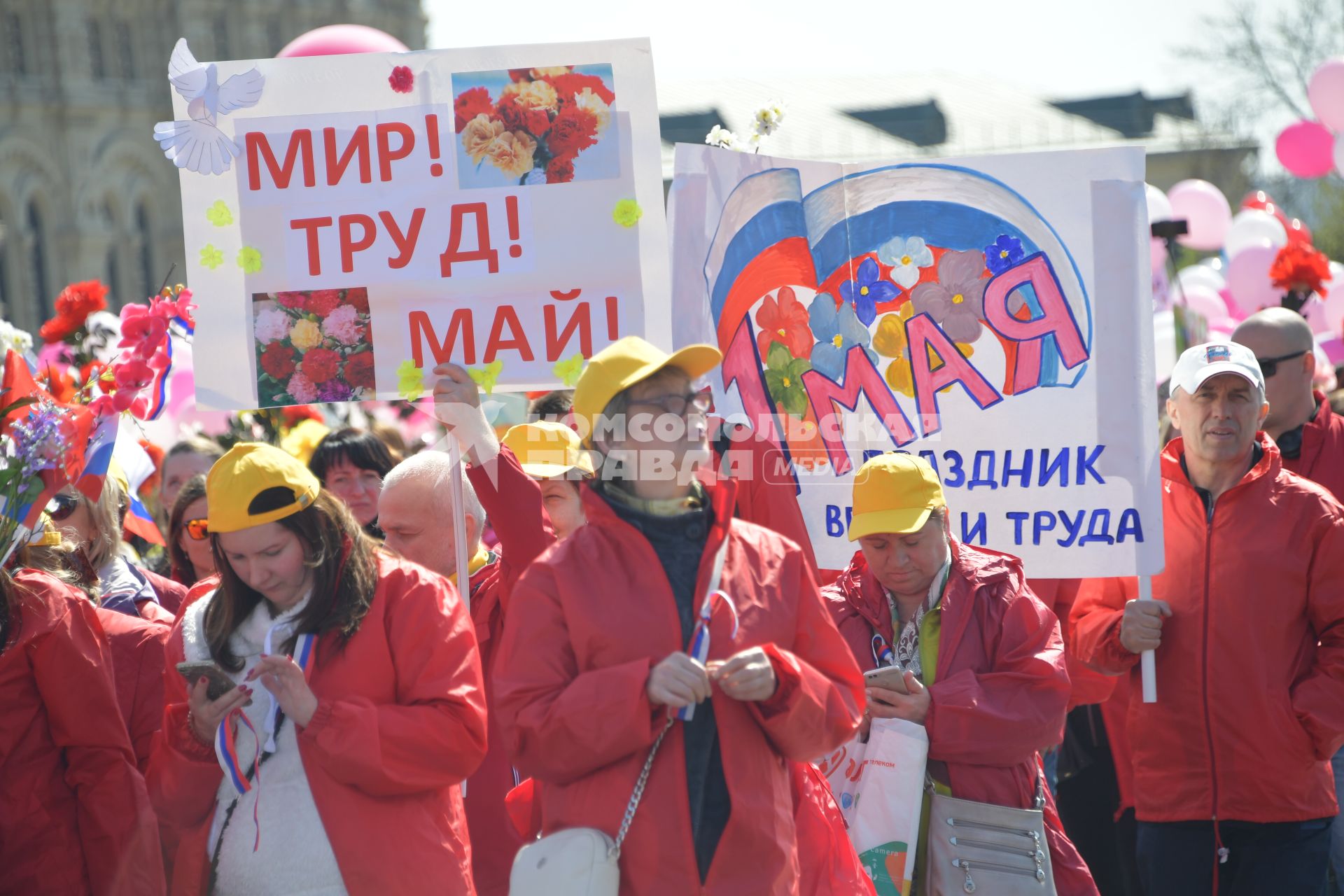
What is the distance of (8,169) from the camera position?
41.5 metres

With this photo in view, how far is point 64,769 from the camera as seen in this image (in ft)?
11.9

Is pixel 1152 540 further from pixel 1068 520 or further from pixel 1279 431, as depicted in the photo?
pixel 1279 431

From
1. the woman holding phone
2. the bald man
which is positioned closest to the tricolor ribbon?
the woman holding phone

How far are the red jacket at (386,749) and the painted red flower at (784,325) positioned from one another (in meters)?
1.63

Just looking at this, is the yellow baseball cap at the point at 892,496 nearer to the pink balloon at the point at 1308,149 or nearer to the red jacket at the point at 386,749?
the red jacket at the point at 386,749

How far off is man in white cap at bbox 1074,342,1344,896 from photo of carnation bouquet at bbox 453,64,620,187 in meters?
1.80

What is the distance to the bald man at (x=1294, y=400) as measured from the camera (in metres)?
5.23

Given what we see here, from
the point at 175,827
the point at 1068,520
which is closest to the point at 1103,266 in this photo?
the point at 1068,520

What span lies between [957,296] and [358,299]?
1.75 metres

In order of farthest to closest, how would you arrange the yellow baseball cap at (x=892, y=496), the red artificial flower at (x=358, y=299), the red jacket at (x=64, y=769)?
the red artificial flower at (x=358, y=299) → the yellow baseball cap at (x=892, y=496) → the red jacket at (x=64, y=769)

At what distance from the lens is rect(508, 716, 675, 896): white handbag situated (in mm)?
2674

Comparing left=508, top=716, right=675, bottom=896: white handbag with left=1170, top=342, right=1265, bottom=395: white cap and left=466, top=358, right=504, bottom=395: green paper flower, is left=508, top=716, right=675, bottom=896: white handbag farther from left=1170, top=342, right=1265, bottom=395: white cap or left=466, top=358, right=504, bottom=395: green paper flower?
left=1170, top=342, right=1265, bottom=395: white cap

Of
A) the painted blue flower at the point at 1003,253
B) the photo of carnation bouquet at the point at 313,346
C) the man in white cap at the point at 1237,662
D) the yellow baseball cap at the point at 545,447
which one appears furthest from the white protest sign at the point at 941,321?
the photo of carnation bouquet at the point at 313,346

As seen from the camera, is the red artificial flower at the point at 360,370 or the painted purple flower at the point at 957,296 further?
the painted purple flower at the point at 957,296
